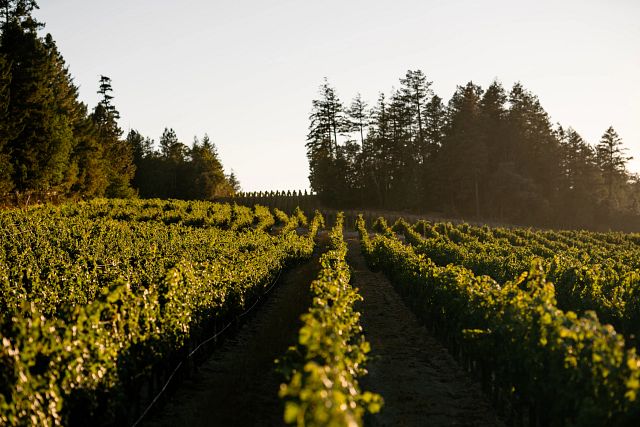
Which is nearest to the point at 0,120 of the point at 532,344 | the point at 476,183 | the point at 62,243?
the point at 62,243

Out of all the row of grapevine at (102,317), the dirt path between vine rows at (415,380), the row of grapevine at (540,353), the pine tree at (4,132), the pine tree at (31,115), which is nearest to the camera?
the row of grapevine at (540,353)

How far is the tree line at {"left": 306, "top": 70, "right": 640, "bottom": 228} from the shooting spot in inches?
2618

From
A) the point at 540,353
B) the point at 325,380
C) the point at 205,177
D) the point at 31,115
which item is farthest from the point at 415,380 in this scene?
the point at 205,177

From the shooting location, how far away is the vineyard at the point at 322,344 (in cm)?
633

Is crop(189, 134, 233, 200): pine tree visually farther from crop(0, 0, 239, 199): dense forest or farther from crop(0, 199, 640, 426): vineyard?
crop(0, 199, 640, 426): vineyard

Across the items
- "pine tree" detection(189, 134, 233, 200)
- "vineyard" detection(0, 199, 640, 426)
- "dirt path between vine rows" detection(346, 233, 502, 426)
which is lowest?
"dirt path between vine rows" detection(346, 233, 502, 426)

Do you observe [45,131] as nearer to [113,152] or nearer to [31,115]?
[31,115]

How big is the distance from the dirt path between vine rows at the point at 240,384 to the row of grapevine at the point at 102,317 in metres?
0.62

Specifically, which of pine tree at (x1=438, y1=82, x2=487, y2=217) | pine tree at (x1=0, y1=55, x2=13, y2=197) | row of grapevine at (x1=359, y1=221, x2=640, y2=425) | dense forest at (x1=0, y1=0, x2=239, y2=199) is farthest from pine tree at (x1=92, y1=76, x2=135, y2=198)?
row of grapevine at (x1=359, y1=221, x2=640, y2=425)

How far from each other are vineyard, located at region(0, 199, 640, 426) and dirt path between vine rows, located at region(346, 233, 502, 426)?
0.15ft

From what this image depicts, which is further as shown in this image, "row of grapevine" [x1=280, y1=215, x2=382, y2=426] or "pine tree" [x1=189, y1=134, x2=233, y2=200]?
"pine tree" [x1=189, y1=134, x2=233, y2=200]

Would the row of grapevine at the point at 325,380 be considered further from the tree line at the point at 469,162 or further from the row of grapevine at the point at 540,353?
the tree line at the point at 469,162

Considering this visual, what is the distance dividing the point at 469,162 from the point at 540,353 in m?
60.3

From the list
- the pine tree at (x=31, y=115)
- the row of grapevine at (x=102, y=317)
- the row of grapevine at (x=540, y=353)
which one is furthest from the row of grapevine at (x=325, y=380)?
the pine tree at (x=31, y=115)
